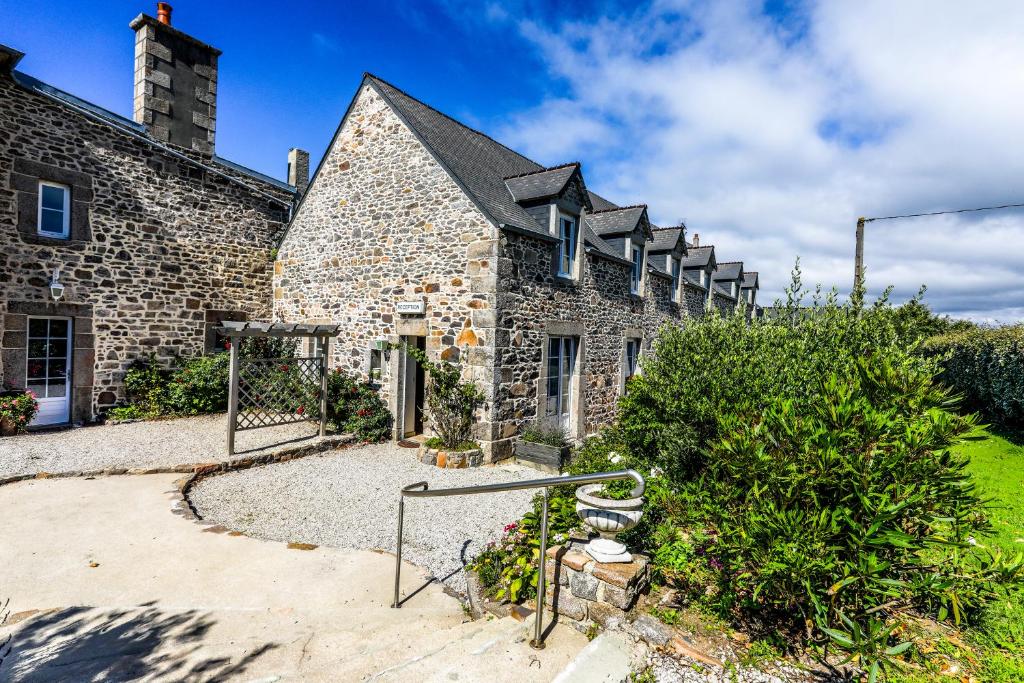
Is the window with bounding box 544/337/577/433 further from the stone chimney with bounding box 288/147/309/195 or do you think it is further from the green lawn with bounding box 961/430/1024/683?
the stone chimney with bounding box 288/147/309/195

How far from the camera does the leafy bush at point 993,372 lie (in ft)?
34.2

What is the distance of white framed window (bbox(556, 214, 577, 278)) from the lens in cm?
1095

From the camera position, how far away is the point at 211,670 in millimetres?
3150

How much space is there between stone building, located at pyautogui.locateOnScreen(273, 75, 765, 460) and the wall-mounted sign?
0.10 feet

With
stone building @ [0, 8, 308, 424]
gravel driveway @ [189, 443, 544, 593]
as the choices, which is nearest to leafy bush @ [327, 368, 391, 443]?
gravel driveway @ [189, 443, 544, 593]

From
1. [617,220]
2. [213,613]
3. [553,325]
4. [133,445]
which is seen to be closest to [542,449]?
[553,325]

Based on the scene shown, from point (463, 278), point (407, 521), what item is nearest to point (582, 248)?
point (463, 278)

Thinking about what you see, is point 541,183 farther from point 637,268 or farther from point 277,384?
point 277,384

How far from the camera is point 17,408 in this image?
9.48m

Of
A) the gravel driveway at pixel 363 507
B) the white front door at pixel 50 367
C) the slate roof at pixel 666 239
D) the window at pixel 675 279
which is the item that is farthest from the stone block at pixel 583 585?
the window at pixel 675 279

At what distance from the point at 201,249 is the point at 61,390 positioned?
14.4ft

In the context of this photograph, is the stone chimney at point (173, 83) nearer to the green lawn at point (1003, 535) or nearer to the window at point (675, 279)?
the window at point (675, 279)

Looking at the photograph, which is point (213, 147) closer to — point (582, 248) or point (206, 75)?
point (206, 75)

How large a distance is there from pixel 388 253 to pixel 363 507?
19.8ft
